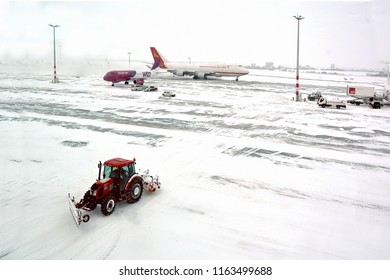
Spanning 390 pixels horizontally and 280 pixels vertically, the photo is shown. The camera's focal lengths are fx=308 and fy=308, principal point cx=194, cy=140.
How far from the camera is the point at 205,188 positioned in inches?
Result: 588

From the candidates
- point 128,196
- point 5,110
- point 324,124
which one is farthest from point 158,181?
point 5,110

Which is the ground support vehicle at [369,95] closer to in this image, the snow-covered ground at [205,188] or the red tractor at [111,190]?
the snow-covered ground at [205,188]

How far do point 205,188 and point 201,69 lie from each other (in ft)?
259

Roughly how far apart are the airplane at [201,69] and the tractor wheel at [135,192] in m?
77.9

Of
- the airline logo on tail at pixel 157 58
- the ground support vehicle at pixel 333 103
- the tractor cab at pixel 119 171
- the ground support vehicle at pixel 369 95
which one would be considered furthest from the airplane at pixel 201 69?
the tractor cab at pixel 119 171

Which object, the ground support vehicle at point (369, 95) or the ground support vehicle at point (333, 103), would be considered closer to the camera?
the ground support vehicle at point (333, 103)

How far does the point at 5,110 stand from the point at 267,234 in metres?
33.8

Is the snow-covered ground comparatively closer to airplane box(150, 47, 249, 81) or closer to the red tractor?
the red tractor

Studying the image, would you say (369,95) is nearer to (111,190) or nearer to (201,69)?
(111,190)

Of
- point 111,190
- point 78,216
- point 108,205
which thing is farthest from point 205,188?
point 78,216

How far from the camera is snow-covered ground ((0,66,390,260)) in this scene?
1026 centimetres

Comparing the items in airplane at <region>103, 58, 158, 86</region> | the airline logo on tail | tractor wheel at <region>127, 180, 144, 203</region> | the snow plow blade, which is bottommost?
the snow plow blade

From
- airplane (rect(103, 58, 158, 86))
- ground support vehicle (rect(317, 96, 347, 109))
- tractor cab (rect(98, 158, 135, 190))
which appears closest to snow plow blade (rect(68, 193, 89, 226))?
tractor cab (rect(98, 158, 135, 190))

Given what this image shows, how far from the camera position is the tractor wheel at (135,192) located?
42.2 ft
